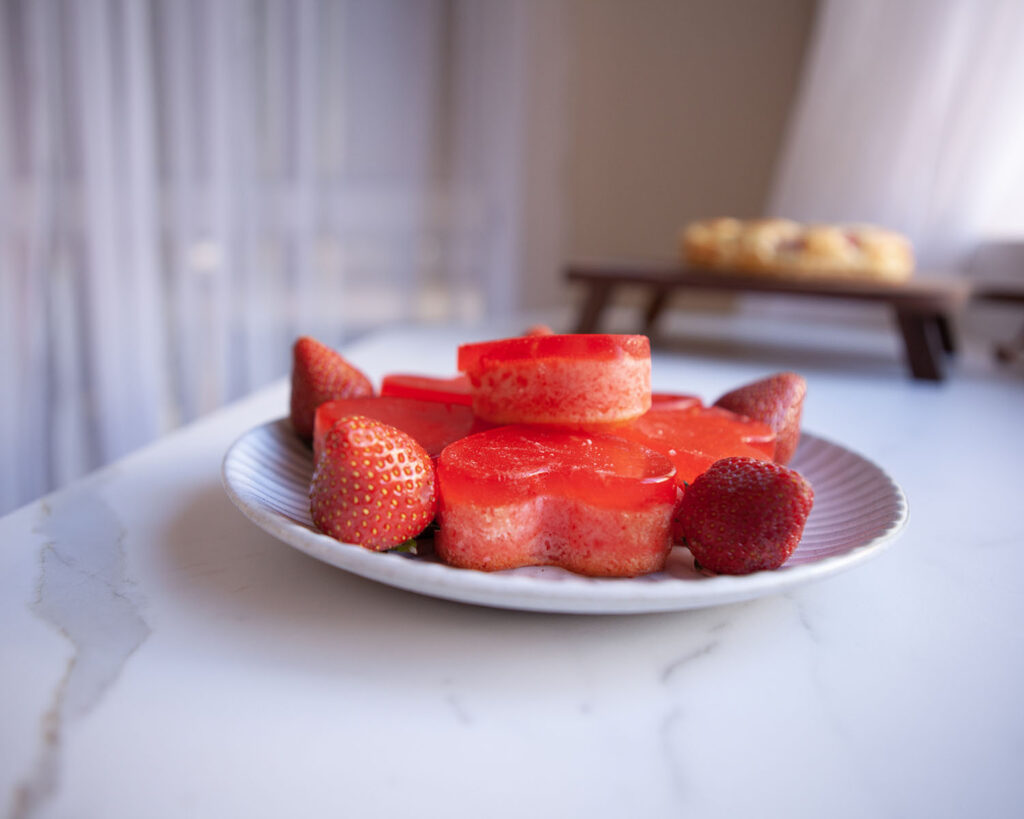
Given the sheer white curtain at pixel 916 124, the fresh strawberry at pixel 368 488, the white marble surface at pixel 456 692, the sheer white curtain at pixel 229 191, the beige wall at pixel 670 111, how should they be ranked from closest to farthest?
the white marble surface at pixel 456 692
the fresh strawberry at pixel 368 488
the sheer white curtain at pixel 229 191
the sheer white curtain at pixel 916 124
the beige wall at pixel 670 111

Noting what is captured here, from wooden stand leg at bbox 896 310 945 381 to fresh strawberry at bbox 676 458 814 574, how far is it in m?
1.19

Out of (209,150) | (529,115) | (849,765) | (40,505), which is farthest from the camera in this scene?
(529,115)

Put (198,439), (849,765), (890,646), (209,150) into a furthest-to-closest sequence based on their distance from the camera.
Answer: (209,150) → (198,439) → (890,646) → (849,765)

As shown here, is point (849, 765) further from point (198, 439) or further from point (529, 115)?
point (529, 115)

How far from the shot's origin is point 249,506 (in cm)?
53

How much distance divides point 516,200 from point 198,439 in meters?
2.46

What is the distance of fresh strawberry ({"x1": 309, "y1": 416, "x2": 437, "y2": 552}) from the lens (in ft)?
1.66

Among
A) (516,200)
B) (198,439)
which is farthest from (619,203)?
(198,439)

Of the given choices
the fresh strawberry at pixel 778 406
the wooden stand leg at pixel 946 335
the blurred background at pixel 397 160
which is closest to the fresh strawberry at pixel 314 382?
the fresh strawberry at pixel 778 406

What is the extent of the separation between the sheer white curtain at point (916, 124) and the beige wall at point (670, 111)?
297 millimetres

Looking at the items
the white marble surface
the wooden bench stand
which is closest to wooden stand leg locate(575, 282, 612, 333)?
the wooden bench stand

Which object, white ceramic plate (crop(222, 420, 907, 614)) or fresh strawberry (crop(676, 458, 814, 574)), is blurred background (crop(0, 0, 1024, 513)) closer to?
white ceramic plate (crop(222, 420, 907, 614))

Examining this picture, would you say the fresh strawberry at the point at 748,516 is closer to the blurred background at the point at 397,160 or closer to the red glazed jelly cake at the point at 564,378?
the red glazed jelly cake at the point at 564,378

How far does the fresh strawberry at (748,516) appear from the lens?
1.66ft
